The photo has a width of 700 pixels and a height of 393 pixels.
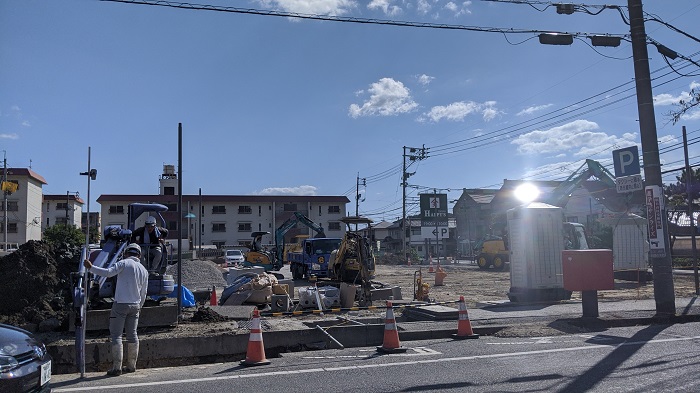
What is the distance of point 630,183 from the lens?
1365 cm

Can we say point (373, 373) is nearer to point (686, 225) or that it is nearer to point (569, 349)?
point (569, 349)

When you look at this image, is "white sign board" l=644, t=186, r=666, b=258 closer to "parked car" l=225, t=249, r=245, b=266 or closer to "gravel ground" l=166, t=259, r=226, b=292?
"gravel ground" l=166, t=259, r=226, b=292

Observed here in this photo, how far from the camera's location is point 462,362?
26.6ft

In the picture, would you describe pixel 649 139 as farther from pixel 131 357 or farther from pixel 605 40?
pixel 131 357

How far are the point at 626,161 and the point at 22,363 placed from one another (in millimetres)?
13199

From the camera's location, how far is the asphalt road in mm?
6688

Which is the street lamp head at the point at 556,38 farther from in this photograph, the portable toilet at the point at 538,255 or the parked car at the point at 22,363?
the parked car at the point at 22,363

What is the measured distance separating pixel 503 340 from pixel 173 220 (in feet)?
204

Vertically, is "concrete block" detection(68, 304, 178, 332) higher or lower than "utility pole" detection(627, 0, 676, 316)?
lower

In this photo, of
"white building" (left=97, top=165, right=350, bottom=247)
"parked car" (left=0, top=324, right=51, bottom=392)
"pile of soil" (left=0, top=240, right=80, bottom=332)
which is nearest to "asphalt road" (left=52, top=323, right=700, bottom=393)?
"parked car" (left=0, top=324, right=51, bottom=392)

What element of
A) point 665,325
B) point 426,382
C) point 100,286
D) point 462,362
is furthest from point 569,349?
point 100,286

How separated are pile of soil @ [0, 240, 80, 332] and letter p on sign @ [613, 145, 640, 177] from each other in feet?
40.4

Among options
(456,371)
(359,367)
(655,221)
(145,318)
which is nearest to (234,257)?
(655,221)

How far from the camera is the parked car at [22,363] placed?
4617 mm
